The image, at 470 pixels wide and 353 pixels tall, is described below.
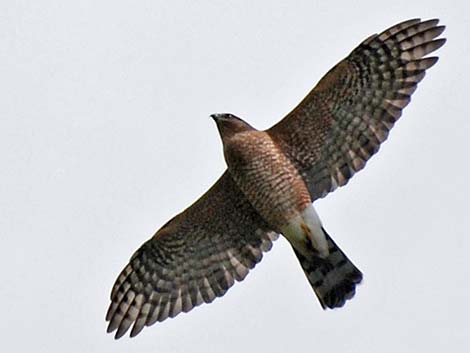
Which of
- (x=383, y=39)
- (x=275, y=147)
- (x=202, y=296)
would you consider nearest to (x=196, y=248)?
(x=202, y=296)

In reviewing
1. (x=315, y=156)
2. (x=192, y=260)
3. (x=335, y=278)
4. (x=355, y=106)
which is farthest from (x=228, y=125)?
(x=335, y=278)

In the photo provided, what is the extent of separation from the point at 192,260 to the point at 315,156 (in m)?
2.13

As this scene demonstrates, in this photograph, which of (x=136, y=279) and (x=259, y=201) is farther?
(x=136, y=279)

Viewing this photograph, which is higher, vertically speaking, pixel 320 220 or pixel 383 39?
pixel 383 39

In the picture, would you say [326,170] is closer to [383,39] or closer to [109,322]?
[383,39]

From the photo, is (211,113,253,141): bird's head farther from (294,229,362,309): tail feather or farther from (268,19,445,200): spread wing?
(294,229,362,309): tail feather

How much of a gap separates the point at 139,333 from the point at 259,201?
2.41 metres

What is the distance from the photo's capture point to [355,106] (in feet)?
64.0

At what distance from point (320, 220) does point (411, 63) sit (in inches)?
81.1

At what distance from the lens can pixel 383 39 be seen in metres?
19.4

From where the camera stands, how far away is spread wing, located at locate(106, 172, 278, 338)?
20.0 meters

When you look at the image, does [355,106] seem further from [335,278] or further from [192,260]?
[192,260]

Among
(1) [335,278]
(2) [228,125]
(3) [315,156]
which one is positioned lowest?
(1) [335,278]

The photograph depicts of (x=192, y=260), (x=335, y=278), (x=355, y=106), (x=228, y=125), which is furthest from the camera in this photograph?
(x=192, y=260)
